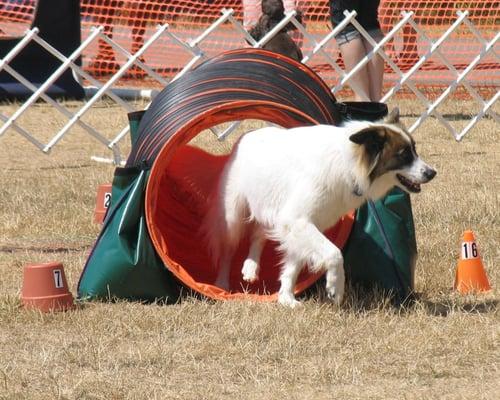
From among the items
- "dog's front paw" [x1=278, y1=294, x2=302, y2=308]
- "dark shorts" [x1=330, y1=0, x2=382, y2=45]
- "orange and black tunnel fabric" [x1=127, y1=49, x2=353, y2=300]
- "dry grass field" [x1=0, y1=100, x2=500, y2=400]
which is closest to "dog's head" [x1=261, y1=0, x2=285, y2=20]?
"dark shorts" [x1=330, y1=0, x2=382, y2=45]

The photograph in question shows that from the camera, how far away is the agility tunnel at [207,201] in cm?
572

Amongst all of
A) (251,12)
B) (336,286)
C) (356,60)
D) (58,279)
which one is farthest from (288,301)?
(251,12)

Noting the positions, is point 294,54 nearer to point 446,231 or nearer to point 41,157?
point 41,157

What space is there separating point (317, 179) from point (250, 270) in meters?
0.80

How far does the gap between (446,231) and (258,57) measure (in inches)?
70.2

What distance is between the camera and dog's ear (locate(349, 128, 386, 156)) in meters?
5.25

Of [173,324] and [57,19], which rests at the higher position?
[57,19]

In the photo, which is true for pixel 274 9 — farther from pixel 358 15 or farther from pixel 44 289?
pixel 44 289

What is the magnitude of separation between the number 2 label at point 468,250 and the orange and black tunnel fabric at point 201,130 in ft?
2.04

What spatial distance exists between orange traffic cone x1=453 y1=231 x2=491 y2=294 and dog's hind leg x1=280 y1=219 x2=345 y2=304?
2.62ft

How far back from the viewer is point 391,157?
5.38 metres

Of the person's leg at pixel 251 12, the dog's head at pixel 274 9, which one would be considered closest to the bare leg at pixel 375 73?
the dog's head at pixel 274 9

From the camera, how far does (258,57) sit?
628 cm

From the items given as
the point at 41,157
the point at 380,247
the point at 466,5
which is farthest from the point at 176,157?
the point at 466,5
